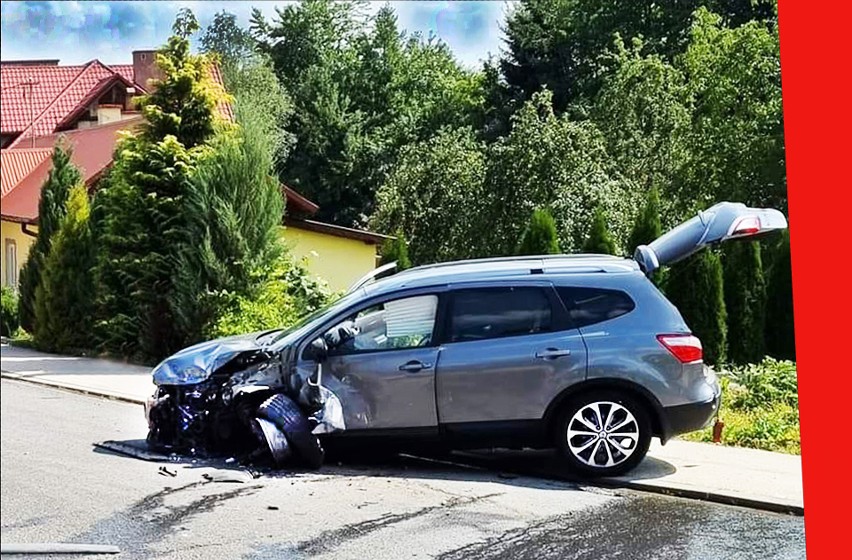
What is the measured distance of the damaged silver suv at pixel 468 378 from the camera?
18.8 feet

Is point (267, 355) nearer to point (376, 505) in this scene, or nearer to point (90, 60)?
point (376, 505)

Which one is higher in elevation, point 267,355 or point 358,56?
point 358,56

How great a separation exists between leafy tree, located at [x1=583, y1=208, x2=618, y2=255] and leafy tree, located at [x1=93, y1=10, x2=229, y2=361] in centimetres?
169

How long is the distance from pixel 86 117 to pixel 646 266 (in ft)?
8.48

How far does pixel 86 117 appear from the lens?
471cm

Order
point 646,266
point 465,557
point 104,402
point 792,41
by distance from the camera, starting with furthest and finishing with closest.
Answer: point 104,402, point 646,266, point 465,557, point 792,41

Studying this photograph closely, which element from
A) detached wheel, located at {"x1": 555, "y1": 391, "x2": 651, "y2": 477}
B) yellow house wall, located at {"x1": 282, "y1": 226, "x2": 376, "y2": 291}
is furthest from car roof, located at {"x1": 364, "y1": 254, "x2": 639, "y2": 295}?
detached wheel, located at {"x1": 555, "y1": 391, "x2": 651, "y2": 477}

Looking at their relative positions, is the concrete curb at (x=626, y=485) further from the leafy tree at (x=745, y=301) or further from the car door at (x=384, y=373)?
the leafy tree at (x=745, y=301)

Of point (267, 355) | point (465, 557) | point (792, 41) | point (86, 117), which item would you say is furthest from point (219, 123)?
point (792, 41)

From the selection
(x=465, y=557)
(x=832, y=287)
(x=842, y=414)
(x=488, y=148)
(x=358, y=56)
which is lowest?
(x=465, y=557)

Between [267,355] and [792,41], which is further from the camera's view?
[267,355]

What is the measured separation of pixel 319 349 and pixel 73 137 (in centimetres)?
167

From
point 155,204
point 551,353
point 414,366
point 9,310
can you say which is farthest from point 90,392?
point 551,353

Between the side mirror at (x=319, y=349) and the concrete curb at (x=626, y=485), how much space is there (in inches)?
28.9
